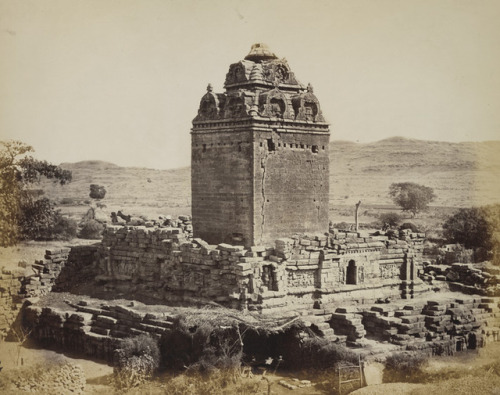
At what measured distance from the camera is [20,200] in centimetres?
3600

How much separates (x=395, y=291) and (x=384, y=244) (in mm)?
1757

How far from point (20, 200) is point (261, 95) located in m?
18.9

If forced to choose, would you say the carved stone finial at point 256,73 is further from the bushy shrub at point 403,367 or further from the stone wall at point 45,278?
the bushy shrub at point 403,367

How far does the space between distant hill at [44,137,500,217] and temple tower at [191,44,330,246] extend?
44.3 metres

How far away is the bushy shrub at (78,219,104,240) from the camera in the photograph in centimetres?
4659

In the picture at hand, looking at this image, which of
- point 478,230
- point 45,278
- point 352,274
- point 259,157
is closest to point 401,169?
point 478,230

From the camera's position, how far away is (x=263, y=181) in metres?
22.4

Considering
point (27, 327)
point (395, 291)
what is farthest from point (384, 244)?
point (27, 327)

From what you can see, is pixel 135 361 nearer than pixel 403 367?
Yes

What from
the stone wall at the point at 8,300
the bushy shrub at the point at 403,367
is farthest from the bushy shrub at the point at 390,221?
the stone wall at the point at 8,300

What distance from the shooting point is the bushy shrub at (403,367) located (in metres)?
17.6

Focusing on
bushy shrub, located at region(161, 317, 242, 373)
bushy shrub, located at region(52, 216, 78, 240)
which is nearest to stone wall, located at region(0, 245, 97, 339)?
bushy shrub, located at region(161, 317, 242, 373)

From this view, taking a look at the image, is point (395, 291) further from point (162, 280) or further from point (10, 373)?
point (10, 373)

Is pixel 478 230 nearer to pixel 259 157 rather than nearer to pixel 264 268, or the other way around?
pixel 259 157
